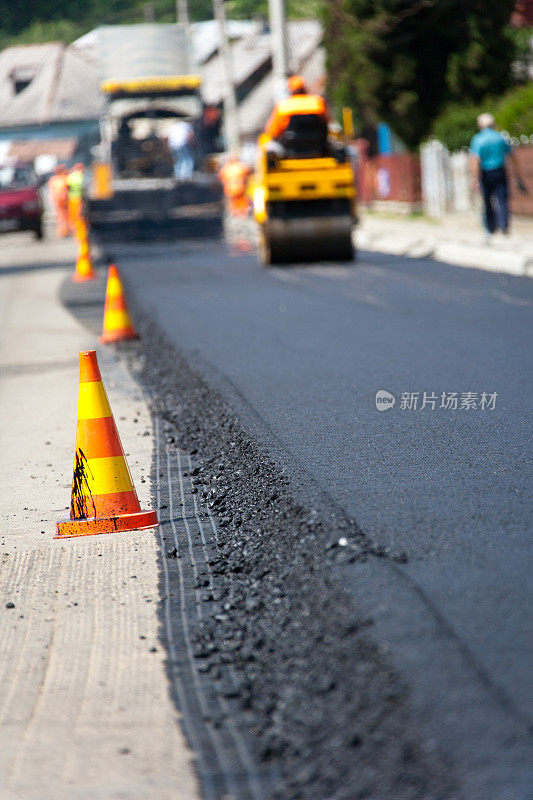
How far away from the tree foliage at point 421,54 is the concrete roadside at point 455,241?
3504 millimetres

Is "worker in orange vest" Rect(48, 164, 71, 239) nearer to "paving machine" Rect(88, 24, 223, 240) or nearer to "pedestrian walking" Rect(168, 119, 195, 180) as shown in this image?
"paving machine" Rect(88, 24, 223, 240)

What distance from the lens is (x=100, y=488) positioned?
5.50m

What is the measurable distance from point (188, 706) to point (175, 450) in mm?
3549

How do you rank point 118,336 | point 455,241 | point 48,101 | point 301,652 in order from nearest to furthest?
point 301,652 < point 118,336 < point 455,241 < point 48,101

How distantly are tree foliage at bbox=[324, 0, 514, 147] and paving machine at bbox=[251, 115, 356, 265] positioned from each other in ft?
42.9

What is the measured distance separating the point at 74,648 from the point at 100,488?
1.44 m

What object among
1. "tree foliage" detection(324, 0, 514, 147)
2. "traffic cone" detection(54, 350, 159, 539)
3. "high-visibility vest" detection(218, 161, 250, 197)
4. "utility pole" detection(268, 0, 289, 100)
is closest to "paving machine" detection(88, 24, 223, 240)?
"utility pole" detection(268, 0, 289, 100)

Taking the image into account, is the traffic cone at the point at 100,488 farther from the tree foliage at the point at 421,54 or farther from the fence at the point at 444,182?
the tree foliage at the point at 421,54

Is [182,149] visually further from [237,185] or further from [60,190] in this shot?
[60,190]

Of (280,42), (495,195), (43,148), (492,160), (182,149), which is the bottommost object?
(495,195)

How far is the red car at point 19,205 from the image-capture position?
31000 mm

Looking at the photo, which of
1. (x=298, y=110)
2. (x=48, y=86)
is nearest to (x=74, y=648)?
(x=298, y=110)

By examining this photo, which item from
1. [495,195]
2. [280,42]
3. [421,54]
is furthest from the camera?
[421,54]

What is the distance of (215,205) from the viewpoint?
27.5 m
